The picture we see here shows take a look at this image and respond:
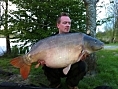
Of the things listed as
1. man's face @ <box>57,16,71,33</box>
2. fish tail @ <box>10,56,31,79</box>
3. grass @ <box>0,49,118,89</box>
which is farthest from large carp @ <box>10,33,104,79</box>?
grass @ <box>0,49,118,89</box>

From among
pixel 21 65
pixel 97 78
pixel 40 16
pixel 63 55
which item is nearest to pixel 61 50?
pixel 63 55

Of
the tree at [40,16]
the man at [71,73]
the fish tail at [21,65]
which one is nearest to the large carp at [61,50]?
the fish tail at [21,65]

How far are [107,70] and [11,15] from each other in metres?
2.85

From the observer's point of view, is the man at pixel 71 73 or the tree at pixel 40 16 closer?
Result: the man at pixel 71 73

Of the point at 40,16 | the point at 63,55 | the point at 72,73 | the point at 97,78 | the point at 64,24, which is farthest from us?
the point at 40,16

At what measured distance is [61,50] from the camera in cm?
289

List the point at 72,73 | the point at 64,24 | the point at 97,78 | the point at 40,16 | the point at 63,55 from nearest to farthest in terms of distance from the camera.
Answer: the point at 63,55
the point at 64,24
the point at 72,73
the point at 97,78
the point at 40,16

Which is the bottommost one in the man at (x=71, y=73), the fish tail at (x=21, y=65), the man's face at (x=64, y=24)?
the man at (x=71, y=73)

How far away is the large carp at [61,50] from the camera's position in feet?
9.44

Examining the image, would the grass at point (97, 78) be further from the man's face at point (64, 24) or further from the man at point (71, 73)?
the man's face at point (64, 24)

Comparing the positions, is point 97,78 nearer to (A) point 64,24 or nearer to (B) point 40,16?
(A) point 64,24

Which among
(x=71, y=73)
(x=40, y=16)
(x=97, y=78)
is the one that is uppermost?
(x=40, y=16)

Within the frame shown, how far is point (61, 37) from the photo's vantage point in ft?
9.77

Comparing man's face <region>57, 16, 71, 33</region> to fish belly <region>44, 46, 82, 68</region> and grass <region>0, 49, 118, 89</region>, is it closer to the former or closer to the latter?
fish belly <region>44, 46, 82, 68</region>
